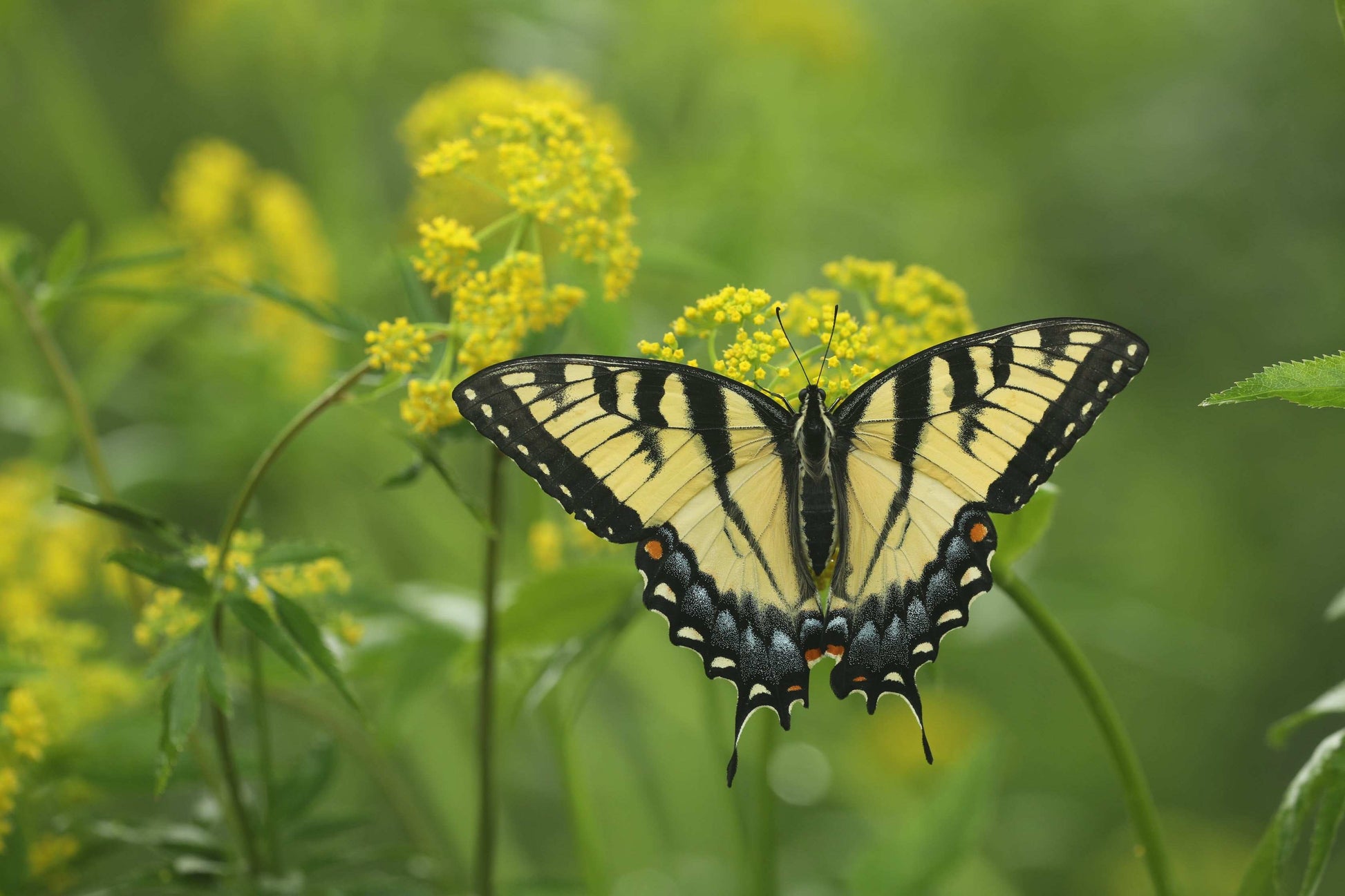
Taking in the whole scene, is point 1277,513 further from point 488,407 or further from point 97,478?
point 97,478

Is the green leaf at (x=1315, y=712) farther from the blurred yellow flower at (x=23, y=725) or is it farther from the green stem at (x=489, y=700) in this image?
the blurred yellow flower at (x=23, y=725)

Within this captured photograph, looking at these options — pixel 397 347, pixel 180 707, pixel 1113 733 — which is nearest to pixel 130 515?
pixel 180 707

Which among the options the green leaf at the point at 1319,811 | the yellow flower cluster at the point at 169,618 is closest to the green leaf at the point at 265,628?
the yellow flower cluster at the point at 169,618

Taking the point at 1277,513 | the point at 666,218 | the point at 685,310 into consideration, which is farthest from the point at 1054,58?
the point at 685,310

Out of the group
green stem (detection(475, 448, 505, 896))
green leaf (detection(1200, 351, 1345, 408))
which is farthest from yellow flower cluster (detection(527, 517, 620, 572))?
green leaf (detection(1200, 351, 1345, 408))

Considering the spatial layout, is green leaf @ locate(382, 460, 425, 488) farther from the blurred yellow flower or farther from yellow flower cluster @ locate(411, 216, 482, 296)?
the blurred yellow flower

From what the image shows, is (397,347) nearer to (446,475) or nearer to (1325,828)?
(446,475)
